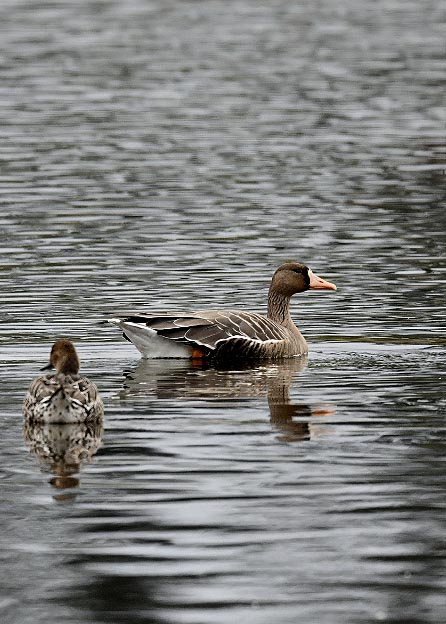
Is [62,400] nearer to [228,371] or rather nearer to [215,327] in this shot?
[228,371]

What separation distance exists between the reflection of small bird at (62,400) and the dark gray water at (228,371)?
0.16 metres

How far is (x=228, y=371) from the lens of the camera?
17703 mm

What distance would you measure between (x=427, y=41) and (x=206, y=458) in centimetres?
4395

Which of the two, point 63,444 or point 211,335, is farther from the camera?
point 211,335

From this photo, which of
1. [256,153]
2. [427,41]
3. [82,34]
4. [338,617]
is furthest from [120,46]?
[338,617]

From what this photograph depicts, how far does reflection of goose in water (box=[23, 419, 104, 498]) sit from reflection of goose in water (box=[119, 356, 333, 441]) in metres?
1.44

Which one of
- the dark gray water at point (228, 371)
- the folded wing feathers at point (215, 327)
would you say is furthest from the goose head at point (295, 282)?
the folded wing feathers at point (215, 327)

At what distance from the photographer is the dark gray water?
1062 centimetres

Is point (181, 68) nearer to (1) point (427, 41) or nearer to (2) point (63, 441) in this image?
(1) point (427, 41)

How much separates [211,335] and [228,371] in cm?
39

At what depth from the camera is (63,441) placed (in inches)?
554

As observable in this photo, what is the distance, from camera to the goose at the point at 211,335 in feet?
57.6

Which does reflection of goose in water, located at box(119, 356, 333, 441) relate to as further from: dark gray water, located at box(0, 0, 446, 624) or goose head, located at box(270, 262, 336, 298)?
goose head, located at box(270, 262, 336, 298)

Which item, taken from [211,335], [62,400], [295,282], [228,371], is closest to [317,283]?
[295,282]
